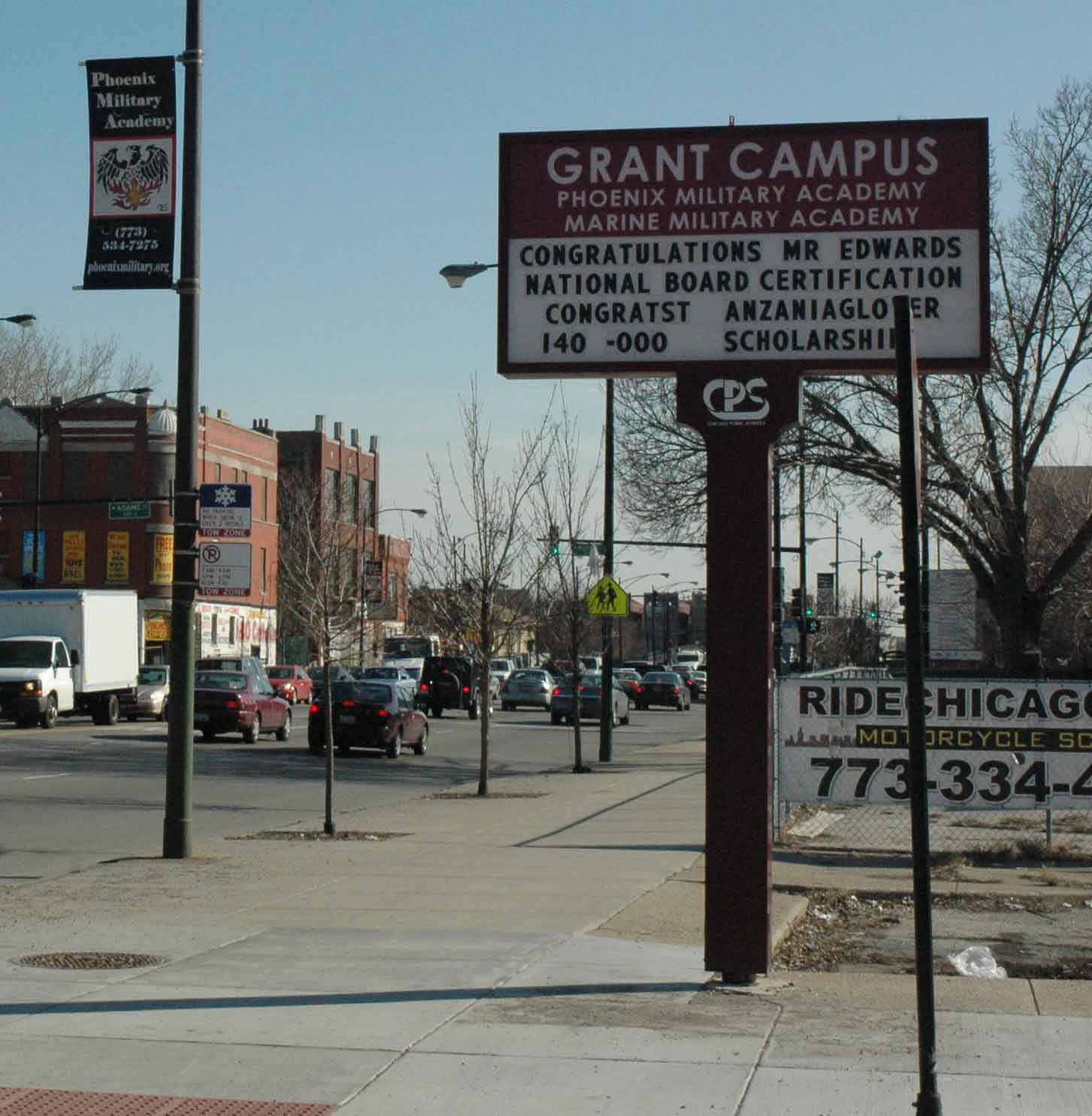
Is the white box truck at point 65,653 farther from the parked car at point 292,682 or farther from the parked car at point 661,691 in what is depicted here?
the parked car at point 661,691

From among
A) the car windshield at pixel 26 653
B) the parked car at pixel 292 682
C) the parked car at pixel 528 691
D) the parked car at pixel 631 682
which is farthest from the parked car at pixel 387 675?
the parked car at pixel 631 682

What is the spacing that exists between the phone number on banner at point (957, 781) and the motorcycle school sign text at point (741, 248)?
6.46 metres

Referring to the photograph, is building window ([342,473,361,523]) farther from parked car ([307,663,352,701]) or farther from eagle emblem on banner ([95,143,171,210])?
eagle emblem on banner ([95,143,171,210])

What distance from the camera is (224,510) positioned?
14930mm

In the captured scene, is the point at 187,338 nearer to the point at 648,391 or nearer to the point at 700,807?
the point at 700,807

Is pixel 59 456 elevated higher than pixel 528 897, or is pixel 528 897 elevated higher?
pixel 59 456

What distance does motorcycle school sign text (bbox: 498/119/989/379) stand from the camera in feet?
28.4

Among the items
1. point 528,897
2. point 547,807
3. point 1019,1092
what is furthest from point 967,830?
point 1019,1092

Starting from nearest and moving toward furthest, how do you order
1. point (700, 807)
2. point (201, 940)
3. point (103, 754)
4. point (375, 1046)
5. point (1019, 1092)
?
point (1019, 1092) → point (375, 1046) → point (201, 940) → point (700, 807) → point (103, 754)

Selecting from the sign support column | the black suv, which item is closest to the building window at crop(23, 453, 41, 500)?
the black suv

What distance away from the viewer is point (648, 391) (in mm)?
29859

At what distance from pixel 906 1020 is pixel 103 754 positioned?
78.7ft

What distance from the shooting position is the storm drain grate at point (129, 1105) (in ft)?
19.5

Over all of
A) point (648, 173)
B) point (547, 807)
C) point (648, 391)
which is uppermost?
point (648, 391)
